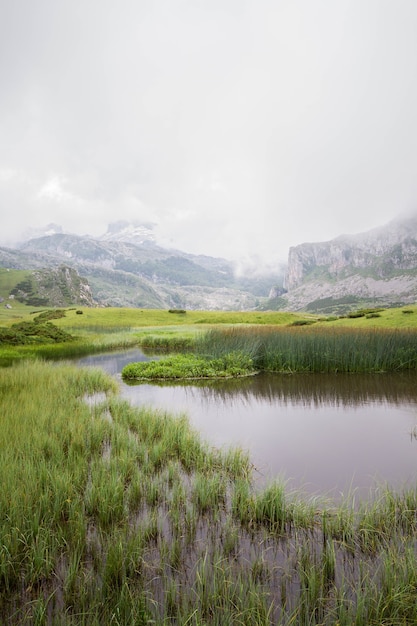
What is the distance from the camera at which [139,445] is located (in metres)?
8.68

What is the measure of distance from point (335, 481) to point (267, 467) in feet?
4.90

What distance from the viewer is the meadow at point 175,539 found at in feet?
12.6

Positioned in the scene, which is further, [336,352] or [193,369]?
[336,352]

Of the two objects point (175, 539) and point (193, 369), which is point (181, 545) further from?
point (193, 369)

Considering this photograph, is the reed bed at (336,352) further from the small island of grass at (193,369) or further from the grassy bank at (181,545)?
the grassy bank at (181,545)

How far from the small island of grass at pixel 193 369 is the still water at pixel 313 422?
4.39ft

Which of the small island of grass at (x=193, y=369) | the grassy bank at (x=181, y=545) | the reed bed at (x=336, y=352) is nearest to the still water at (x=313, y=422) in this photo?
the grassy bank at (x=181, y=545)

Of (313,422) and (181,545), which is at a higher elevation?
(181,545)

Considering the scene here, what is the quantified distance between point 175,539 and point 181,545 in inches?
8.0

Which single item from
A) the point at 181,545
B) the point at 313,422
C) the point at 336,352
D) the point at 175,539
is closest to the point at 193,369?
the point at 336,352

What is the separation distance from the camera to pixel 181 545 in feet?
16.7

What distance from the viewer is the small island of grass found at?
2053cm

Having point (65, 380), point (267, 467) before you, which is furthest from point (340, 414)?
point (65, 380)

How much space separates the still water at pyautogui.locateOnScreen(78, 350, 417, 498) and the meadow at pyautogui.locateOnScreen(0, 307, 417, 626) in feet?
3.12
